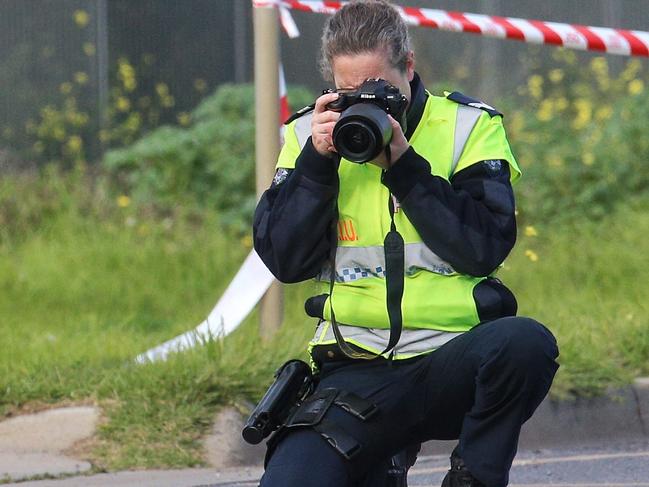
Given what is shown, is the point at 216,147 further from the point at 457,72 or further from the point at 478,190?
the point at 478,190

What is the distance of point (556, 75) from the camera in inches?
387

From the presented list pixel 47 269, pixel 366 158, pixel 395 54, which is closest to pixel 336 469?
pixel 366 158

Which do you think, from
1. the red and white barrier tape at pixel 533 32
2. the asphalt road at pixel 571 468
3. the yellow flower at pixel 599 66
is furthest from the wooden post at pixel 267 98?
the yellow flower at pixel 599 66

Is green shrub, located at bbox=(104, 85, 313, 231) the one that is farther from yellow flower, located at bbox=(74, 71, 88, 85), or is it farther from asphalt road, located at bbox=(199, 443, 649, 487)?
asphalt road, located at bbox=(199, 443, 649, 487)

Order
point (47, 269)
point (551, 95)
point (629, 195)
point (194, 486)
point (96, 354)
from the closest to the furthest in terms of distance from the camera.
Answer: point (194, 486) < point (96, 354) < point (47, 269) < point (629, 195) < point (551, 95)

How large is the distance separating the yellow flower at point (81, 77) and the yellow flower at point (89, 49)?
135 mm

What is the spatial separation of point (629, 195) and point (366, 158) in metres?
5.43

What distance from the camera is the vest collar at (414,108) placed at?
3.33m

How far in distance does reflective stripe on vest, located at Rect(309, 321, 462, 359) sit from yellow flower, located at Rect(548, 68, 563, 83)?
22.4 ft

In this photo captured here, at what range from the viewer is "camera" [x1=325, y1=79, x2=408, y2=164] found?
306 cm

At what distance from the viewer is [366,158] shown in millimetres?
3096

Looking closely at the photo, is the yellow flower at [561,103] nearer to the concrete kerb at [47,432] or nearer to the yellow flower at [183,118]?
the yellow flower at [183,118]

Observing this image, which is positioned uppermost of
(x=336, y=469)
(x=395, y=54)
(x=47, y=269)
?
(x=395, y=54)

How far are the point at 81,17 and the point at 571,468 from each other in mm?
5632
